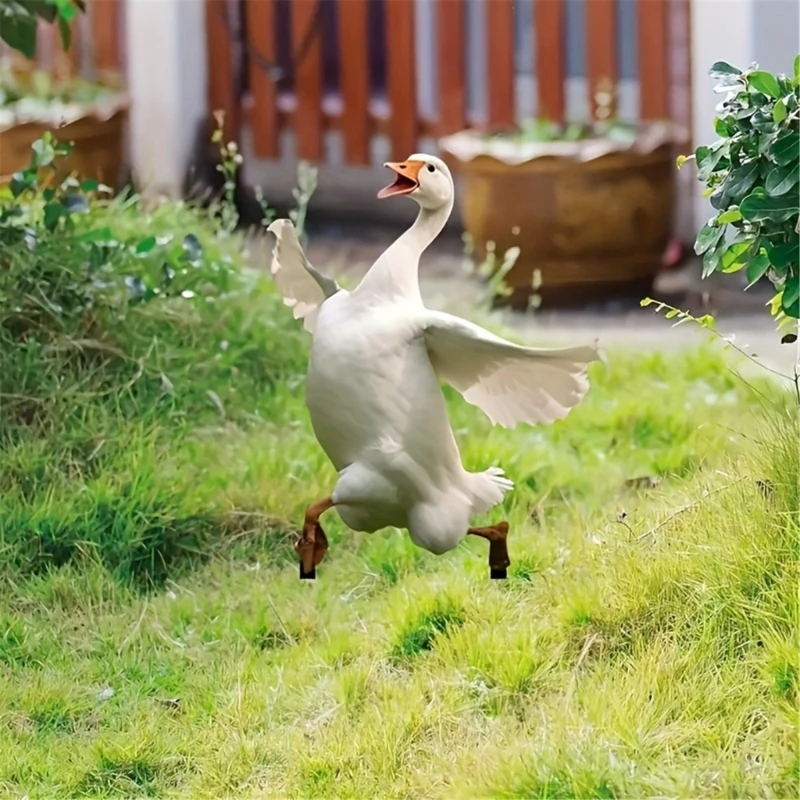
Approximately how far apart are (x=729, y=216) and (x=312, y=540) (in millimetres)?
468

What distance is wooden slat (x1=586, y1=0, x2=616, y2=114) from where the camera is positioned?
2.78 meters

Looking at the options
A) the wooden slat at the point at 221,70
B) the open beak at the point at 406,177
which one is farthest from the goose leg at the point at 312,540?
the wooden slat at the point at 221,70

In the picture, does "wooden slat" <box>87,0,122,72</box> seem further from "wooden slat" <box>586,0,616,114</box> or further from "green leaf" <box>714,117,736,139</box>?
"green leaf" <box>714,117,736,139</box>

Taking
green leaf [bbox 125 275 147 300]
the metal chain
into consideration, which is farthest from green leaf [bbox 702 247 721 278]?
the metal chain

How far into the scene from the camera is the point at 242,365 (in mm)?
1957

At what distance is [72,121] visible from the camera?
2.51 meters

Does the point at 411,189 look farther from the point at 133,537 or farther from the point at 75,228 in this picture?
the point at 75,228

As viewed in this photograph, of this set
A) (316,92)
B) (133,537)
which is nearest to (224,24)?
(316,92)

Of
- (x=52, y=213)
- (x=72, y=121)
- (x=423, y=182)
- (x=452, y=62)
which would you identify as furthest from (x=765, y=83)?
(x=452, y=62)

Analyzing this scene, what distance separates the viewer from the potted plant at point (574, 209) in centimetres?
261

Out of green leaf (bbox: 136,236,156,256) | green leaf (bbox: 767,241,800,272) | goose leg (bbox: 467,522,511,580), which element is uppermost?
green leaf (bbox: 767,241,800,272)

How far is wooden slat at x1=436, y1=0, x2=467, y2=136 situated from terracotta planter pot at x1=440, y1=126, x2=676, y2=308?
9.5 inches

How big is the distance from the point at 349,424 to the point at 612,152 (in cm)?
150

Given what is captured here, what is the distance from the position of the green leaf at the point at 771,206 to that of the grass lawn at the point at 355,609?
0.78ft
